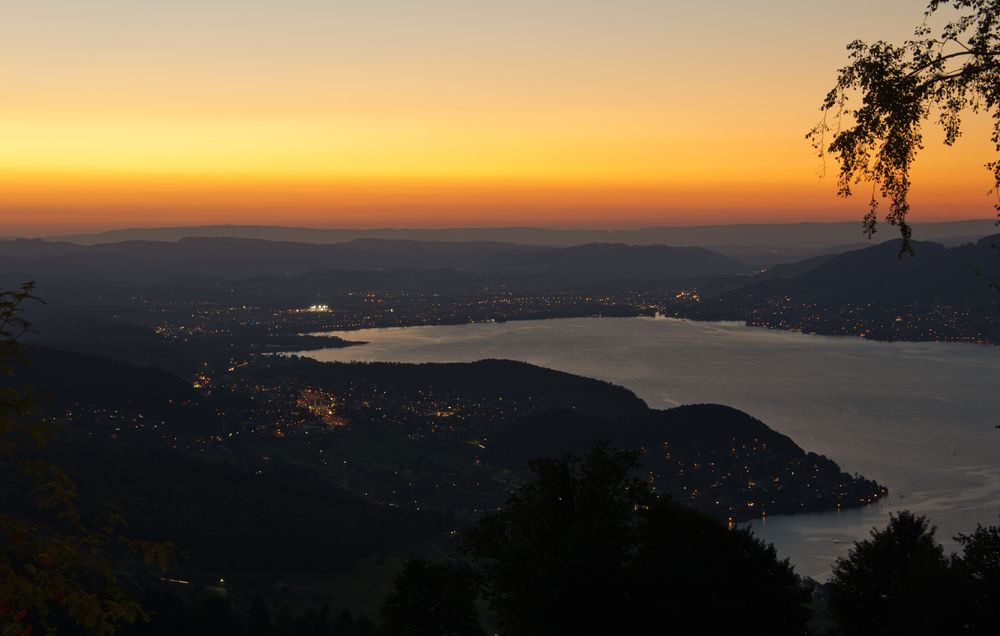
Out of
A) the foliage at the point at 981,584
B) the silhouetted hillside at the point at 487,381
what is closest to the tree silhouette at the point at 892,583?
the foliage at the point at 981,584

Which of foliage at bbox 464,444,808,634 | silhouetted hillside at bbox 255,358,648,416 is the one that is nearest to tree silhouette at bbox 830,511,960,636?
foliage at bbox 464,444,808,634

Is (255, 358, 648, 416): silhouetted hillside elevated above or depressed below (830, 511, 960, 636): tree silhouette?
below

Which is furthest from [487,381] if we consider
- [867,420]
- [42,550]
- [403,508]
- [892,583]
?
[42,550]

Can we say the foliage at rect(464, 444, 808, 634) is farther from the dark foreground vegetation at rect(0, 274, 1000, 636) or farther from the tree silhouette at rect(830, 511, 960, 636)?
the tree silhouette at rect(830, 511, 960, 636)

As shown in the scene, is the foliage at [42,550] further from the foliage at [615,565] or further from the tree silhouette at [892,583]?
the tree silhouette at [892,583]

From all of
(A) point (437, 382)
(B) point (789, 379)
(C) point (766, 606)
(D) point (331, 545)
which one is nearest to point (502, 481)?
(D) point (331, 545)

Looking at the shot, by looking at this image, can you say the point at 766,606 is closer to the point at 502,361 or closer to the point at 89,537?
the point at 89,537
